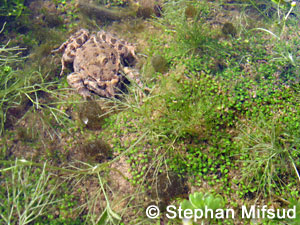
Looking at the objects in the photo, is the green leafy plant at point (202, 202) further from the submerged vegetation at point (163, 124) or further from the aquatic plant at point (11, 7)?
the aquatic plant at point (11, 7)

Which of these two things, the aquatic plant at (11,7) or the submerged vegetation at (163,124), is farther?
the aquatic plant at (11,7)

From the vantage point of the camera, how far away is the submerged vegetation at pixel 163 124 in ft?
11.2

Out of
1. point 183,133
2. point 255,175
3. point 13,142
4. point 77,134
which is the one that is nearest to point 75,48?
point 77,134

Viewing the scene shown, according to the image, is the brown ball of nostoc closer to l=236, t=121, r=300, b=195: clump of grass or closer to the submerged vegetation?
the submerged vegetation

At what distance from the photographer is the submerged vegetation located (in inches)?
134

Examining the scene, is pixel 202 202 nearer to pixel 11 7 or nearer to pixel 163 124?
pixel 163 124

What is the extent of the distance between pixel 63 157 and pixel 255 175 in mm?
3257

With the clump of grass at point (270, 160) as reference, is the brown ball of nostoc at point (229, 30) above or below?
above

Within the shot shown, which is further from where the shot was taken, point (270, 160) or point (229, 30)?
point (229, 30)

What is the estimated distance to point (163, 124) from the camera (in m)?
3.93

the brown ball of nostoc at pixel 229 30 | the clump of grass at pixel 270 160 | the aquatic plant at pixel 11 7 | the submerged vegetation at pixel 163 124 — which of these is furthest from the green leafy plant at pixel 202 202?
the aquatic plant at pixel 11 7

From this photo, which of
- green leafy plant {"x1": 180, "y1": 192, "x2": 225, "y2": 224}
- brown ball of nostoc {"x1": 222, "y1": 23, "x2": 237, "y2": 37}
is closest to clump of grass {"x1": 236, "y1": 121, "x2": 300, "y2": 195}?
green leafy plant {"x1": 180, "y1": 192, "x2": 225, "y2": 224}

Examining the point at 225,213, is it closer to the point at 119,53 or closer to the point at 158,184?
the point at 158,184

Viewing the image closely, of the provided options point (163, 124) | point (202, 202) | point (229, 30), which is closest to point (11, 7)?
point (163, 124)
